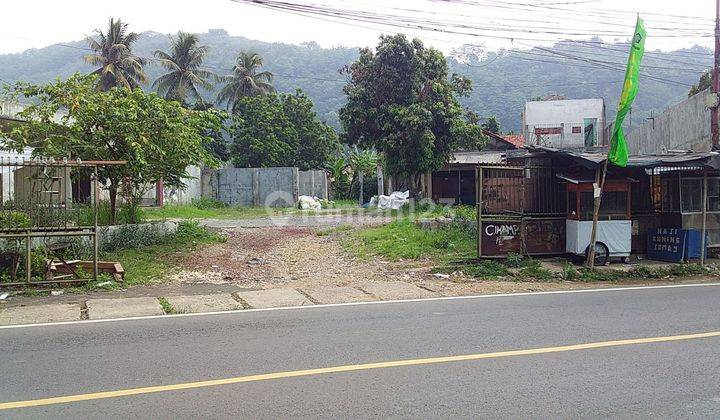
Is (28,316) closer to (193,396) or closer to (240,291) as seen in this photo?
(240,291)

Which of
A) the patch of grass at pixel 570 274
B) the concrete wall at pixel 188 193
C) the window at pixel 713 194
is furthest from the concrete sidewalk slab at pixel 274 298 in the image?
the concrete wall at pixel 188 193

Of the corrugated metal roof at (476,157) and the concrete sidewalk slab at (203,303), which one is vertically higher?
the corrugated metal roof at (476,157)

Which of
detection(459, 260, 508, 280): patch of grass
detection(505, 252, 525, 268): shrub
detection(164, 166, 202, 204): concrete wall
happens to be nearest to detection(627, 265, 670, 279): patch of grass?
detection(505, 252, 525, 268): shrub

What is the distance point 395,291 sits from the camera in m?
11.1

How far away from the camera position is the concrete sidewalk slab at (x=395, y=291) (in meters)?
10.6

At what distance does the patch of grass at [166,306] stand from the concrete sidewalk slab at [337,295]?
7.80ft

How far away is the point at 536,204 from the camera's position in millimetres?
14117

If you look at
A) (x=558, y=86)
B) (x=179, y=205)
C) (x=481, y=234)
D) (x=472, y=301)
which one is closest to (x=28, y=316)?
(x=472, y=301)

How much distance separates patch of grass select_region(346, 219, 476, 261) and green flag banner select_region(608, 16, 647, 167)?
3.99 m

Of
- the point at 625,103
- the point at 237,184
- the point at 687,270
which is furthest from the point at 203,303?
the point at 237,184

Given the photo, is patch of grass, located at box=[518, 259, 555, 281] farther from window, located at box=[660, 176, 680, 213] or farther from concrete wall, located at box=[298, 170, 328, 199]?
concrete wall, located at box=[298, 170, 328, 199]

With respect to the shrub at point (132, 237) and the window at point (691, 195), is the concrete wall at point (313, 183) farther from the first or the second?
the window at point (691, 195)

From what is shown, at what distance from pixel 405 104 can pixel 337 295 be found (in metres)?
19.4

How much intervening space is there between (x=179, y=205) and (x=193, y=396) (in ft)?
92.5
